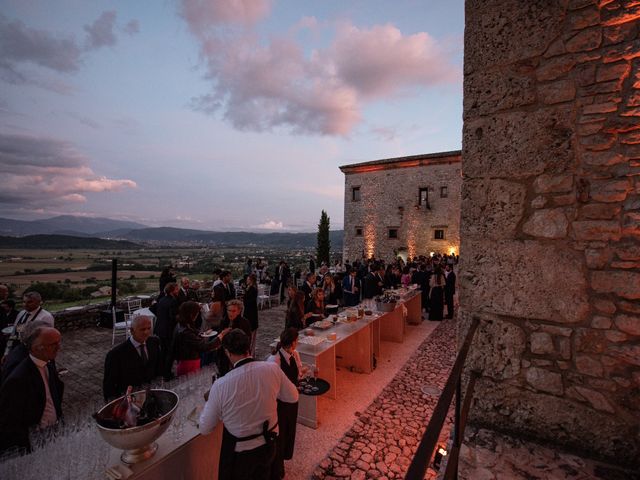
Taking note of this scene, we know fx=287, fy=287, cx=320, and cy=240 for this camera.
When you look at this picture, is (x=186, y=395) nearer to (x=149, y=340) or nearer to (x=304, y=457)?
(x=149, y=340)

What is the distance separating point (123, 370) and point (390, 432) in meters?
3.40

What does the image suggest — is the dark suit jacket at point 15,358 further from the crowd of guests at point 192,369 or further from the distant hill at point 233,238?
the distant hill at point 233,238

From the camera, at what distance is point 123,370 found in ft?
9.95

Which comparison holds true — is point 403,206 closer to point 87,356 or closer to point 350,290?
point 350,290

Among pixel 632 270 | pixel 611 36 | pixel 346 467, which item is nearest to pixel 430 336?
pixel 346 467

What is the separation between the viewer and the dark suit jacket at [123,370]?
9.78 feet

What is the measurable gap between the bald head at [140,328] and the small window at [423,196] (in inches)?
834

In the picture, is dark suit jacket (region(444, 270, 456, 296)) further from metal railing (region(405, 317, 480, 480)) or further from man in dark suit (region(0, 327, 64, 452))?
man in dark suit (region(0, 327, 64, 452))

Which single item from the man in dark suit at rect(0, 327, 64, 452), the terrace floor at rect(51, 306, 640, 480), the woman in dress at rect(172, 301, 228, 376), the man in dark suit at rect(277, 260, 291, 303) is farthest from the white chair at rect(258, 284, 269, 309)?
the man in dark suit at rect(0, 327, 64, 452)

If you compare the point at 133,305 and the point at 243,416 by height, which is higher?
the point at 243,416

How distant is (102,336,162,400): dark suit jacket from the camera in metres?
2.98

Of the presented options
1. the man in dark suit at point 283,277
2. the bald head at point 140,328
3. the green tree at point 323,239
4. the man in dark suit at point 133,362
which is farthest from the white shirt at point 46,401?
the green tree at point 323,239

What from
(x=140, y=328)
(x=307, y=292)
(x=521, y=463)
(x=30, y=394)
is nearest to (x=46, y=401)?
(x=30, y=394)

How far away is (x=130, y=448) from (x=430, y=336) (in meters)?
7.51
